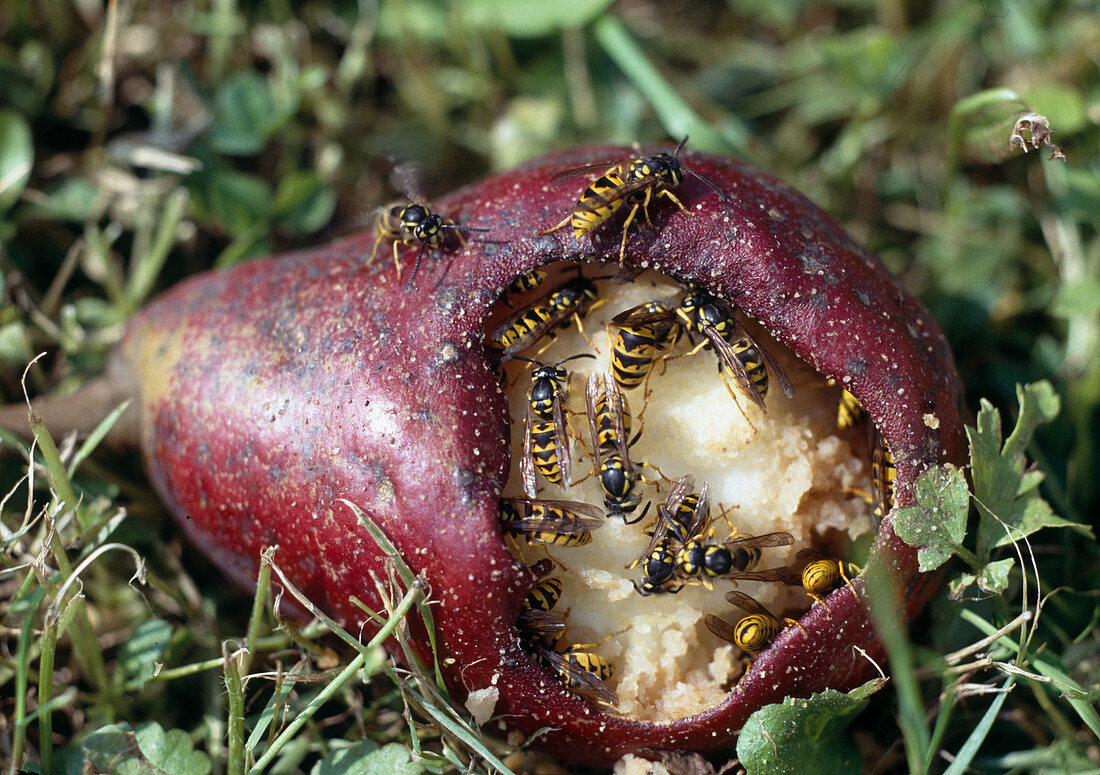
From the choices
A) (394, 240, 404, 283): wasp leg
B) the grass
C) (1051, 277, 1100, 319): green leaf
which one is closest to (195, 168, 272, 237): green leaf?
the grass

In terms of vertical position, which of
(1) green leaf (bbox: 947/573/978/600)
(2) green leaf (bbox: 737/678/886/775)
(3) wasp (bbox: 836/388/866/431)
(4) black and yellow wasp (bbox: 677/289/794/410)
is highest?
(4) black and yellow wasp (bbox: 677/289/794/410)

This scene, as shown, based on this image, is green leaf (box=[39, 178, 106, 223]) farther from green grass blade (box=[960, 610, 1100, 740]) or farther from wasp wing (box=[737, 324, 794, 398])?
green grass blade (box=[960, 610, 1100, 740])

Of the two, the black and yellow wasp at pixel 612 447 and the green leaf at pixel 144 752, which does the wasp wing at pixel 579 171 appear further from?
the green leaf at pixel 144 752

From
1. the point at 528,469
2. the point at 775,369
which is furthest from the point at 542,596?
the point at 775,369

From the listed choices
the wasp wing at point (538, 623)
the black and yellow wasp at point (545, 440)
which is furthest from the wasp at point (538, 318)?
the wasp wing at point (538, 623)

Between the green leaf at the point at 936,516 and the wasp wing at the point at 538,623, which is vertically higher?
the green leaf at the point at 936,516

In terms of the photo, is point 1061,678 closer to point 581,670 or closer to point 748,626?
point 748,626
